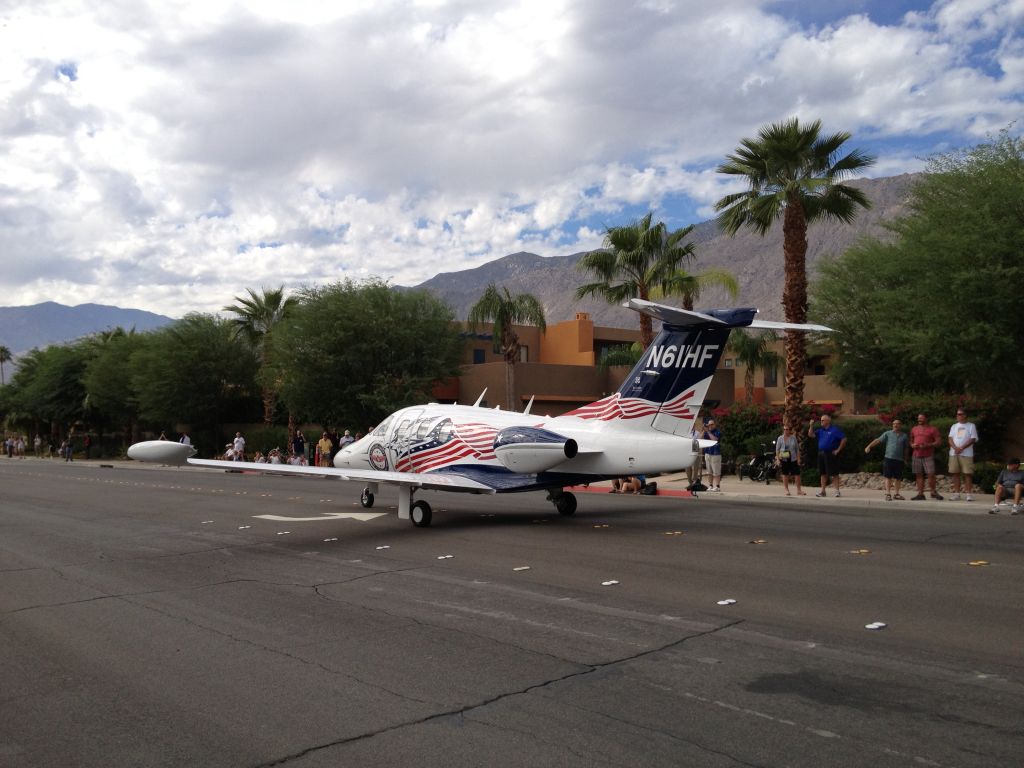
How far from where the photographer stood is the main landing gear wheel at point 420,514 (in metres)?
15.3

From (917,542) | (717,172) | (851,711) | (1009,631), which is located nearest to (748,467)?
(717,172)

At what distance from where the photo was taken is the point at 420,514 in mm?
15430

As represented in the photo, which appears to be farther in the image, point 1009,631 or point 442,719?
point 1009,631

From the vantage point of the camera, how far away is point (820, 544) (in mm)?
12414

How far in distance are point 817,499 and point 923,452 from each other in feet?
8.25

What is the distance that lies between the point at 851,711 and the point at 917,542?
7.92 m

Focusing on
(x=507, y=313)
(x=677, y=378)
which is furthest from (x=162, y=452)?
(x=507, y=313)

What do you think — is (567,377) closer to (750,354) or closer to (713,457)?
(750,354)

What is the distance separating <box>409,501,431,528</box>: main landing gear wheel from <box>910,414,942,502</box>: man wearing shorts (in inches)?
413

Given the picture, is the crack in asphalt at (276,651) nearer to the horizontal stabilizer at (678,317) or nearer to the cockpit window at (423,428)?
the cockpit window at (423,428)

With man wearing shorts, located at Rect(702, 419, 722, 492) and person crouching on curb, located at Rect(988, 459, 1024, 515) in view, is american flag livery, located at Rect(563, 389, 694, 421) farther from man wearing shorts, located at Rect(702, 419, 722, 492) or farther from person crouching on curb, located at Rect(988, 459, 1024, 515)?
man wearing shorts, located at Rect(702, 419, 722, 492)

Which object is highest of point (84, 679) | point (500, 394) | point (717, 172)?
point (717, 172)

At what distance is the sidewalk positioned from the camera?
1746 cm

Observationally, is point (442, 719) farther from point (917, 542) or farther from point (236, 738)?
point (917, 542)
